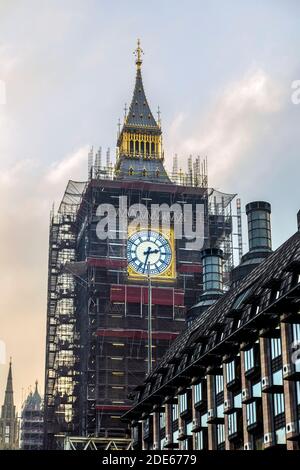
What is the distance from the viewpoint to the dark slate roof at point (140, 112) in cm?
14838

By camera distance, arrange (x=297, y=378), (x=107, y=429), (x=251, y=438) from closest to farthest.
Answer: (x=297, y=378)
(x=251, y=438)
(x=107, y=429)

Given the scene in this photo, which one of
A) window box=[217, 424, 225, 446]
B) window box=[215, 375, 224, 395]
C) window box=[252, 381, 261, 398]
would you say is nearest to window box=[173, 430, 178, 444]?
window box=[217, 424, 225, 446]

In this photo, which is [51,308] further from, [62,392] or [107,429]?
[107,429]

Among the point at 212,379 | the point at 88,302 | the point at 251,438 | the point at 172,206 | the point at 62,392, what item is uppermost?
the point at 172,206

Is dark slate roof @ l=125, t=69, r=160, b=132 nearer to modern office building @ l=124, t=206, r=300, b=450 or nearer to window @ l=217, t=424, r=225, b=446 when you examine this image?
modern office building @ l=124, t=206, r=300, b=450

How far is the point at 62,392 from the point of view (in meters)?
131

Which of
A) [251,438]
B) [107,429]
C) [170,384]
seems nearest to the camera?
[251,438]

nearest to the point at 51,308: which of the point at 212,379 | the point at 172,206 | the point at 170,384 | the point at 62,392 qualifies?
the point at 62,392

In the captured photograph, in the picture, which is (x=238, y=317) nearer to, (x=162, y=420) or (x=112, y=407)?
(x=162, y=420)

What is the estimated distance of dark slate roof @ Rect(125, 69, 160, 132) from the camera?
14838cm

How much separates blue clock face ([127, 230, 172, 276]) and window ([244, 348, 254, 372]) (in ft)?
172

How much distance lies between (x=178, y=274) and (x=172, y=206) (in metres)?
9.78

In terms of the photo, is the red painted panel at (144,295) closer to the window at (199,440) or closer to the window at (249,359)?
the window at (199,440)

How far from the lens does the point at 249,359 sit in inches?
3051
